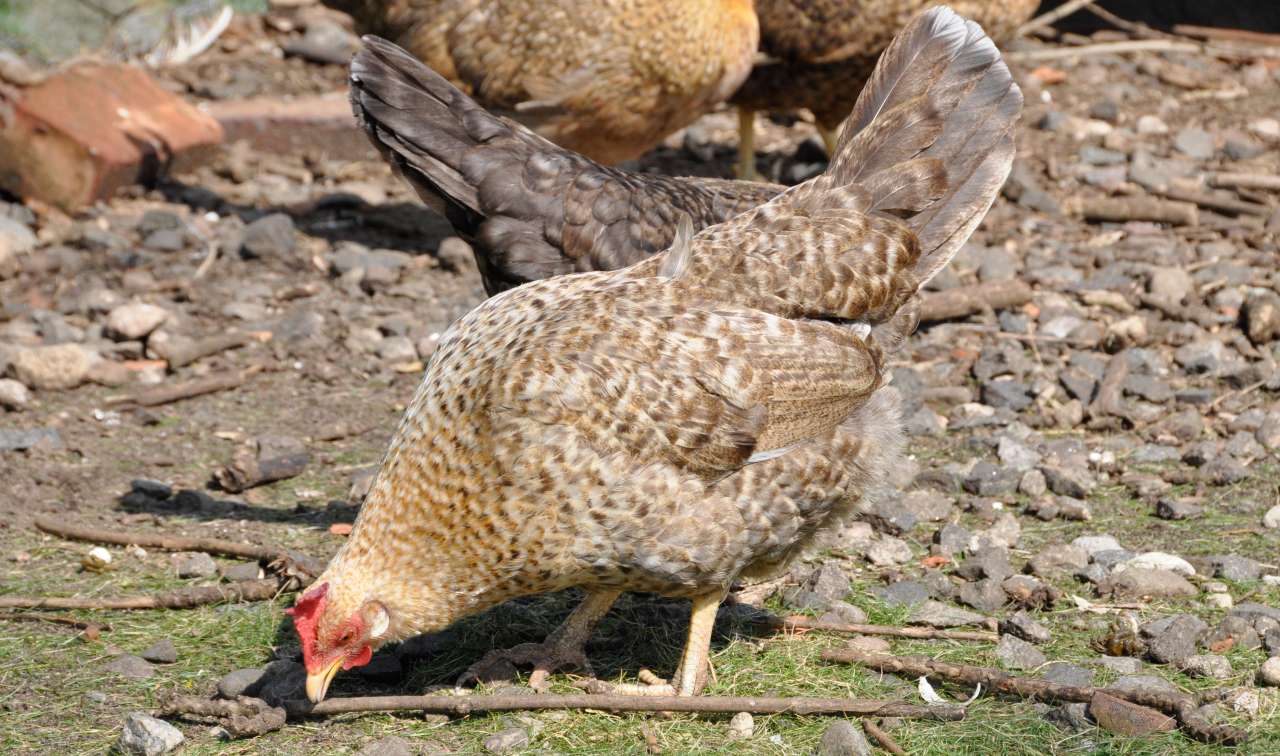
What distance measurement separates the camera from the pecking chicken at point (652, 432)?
11.7 ft

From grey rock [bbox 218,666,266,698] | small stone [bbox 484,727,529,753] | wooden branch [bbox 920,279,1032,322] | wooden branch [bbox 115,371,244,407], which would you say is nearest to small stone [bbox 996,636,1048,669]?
small stone [bbox 484,727,529,753]

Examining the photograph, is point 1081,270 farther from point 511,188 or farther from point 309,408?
point 309,408

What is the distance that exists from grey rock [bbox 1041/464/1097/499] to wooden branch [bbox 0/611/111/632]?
3.20 m

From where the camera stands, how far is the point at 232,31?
9.74 m

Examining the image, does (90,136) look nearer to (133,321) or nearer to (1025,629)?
(133,321)

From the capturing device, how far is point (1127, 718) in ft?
11.7

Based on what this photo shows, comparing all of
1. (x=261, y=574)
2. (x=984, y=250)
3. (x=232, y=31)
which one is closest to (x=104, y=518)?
(x=261, y=574)

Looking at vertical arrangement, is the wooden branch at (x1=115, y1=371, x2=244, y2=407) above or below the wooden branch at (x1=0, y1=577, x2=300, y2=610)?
below

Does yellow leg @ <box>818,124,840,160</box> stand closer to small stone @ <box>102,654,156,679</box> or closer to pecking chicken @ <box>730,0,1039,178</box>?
pecking chicken @ <box>730,0,1039,178</box>

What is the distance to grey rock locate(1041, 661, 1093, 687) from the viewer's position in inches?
151

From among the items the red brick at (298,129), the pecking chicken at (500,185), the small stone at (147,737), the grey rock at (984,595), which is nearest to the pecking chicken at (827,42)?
the red brick at (298,129)

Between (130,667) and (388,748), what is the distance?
92 centimetres

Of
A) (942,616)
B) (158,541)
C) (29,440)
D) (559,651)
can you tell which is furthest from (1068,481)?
(29,440)

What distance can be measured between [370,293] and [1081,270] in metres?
3.48
